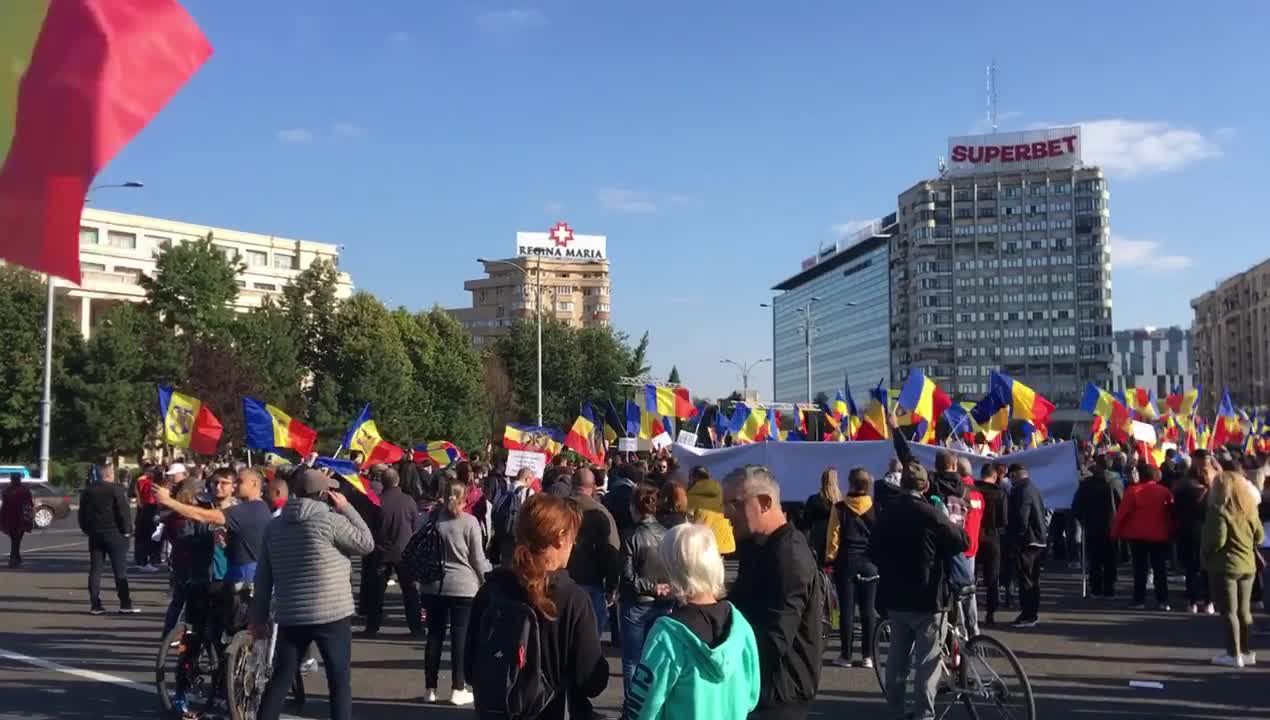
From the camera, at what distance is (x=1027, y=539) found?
542 inches

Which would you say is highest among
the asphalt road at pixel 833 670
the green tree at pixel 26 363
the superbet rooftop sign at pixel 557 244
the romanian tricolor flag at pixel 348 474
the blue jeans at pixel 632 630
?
the superbet rooftop sign at pixel 557 244

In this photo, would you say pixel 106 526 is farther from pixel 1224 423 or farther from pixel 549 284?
pixel 549 284

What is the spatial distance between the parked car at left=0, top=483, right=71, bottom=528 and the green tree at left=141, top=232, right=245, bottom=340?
85.9 feet

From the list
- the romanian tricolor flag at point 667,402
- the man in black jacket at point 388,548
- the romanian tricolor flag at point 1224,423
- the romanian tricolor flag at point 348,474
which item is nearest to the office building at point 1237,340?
the romanian tricolor flag at point 1224,423

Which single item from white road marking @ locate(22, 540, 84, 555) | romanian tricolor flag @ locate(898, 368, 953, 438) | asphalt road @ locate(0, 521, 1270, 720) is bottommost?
white road marking @ locate(22, 540, 84, 555)

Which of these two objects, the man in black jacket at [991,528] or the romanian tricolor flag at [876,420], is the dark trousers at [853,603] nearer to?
the man in black jacket at [991,528]

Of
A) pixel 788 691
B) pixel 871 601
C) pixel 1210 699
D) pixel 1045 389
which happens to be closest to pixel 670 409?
pixel 871 601

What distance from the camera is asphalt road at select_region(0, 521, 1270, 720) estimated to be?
9391 millimetres

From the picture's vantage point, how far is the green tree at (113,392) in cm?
5272

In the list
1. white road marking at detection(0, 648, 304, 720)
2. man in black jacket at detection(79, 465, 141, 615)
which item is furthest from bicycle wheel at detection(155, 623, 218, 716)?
man in black jacket at detection(79, 465, 141, 615)

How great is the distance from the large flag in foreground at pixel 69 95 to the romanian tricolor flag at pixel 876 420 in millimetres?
21194

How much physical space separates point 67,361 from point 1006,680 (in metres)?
53.6

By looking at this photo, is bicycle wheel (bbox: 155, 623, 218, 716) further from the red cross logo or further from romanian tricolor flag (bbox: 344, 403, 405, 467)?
the red cross logo

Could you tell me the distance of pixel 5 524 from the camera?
2153cm
